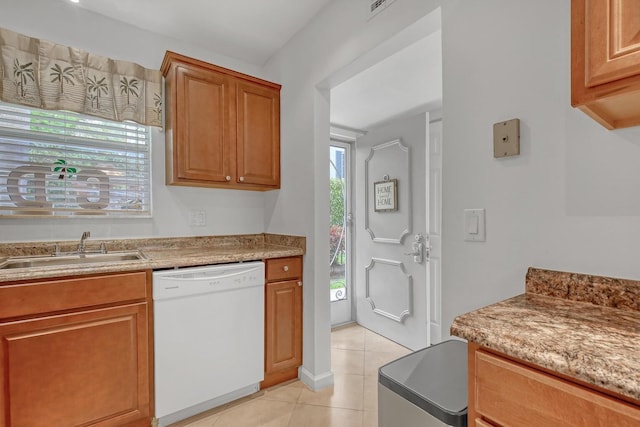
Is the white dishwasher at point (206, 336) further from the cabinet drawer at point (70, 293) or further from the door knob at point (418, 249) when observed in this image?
the door knob at point (418, 249)

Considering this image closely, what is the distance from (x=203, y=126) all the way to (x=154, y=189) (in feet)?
1.97

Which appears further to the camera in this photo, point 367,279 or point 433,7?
point 367,279

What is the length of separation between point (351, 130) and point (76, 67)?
244 cm

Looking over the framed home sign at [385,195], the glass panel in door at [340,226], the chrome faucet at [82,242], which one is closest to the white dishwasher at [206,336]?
the chrome faucet at [82,242]

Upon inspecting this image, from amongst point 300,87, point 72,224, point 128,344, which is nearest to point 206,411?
point 128,344

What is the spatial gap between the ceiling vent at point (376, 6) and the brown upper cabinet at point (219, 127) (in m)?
1.00

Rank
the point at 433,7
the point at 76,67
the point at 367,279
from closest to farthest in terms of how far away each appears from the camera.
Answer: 1. the point at 433,7
2. the point at 76,67
3. the point at 367,279

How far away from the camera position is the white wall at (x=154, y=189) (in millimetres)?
1815

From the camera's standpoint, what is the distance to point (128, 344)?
61.2 inches

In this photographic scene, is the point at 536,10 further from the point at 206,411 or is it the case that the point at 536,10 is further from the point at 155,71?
the point at 206,411

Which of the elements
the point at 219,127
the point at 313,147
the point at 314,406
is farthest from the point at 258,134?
the point at 314,406

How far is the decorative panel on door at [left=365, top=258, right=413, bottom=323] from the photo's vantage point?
265cm

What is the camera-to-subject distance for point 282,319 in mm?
2104

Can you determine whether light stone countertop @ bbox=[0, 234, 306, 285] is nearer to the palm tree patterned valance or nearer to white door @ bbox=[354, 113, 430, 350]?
the palm tree patterned valance
